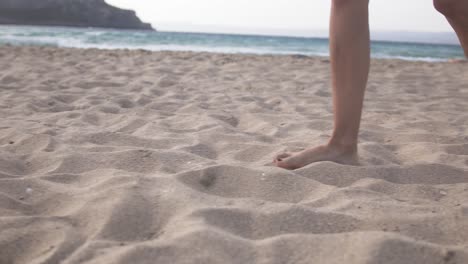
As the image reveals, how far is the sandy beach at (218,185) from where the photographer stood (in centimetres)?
89

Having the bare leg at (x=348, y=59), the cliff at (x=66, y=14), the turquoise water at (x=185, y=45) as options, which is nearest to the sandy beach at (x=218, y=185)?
the bare leg at (x=348, y=59)

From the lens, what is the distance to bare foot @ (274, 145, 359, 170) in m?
1.47

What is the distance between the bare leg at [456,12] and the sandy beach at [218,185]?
47 cm

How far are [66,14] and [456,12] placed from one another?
41.1 metres

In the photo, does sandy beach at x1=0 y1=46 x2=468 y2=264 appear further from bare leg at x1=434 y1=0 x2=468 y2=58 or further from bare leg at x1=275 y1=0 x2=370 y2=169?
bare leg at x1=434 y1=0 x2=468 y2=58

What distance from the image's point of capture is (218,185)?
4.28 ft

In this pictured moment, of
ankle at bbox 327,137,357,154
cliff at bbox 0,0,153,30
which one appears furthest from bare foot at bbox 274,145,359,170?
cliff at bbox 0,0,153,30

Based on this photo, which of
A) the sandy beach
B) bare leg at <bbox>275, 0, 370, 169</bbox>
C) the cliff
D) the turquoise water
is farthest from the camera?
the cliff

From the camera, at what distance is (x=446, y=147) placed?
1756mm

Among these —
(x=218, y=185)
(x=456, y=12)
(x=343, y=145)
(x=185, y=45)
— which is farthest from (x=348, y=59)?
(x=185, y=45)

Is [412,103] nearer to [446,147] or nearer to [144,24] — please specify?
[446,147]

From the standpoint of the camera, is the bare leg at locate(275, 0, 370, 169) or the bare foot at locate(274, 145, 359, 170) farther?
the bare foot at locate(274, 145, 359, 170)

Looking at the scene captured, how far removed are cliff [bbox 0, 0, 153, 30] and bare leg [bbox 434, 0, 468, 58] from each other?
1563 inches

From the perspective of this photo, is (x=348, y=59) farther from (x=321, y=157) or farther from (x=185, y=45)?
(x=185, y=45)
